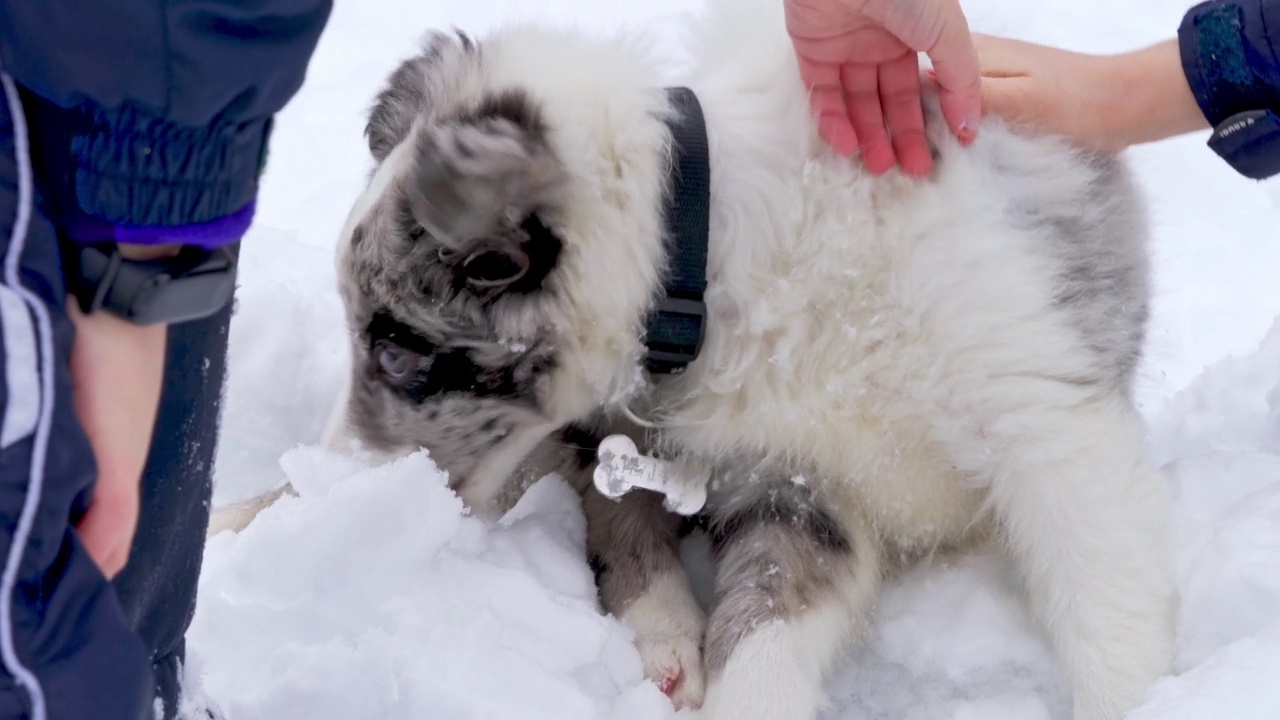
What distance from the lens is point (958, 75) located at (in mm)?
2508

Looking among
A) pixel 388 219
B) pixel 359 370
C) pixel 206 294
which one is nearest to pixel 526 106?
pixel 388 219

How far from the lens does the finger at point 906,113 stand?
8.30 ft

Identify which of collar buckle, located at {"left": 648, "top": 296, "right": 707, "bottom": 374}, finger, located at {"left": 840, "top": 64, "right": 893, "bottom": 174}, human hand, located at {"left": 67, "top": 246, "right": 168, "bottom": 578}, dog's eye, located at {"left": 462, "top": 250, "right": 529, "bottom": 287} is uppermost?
human hand, located at {"left": 67, "top": 246, "right": 168, "bottom": 578}

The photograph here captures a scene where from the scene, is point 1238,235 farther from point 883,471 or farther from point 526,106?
point 526,106

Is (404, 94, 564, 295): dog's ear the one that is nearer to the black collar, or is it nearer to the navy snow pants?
the black collar

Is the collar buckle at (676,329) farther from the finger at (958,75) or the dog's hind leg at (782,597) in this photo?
the finger at (958,75)

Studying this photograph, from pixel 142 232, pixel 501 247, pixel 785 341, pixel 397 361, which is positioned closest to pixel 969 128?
pixel 785 341

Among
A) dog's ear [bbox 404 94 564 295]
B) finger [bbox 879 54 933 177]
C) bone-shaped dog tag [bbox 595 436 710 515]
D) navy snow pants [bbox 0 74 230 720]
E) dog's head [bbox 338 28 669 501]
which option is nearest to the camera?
navy snow pants [bbox 0 74 230 720]

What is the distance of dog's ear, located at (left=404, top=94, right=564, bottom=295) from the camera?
2115mm

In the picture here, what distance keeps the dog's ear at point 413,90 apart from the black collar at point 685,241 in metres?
0.57

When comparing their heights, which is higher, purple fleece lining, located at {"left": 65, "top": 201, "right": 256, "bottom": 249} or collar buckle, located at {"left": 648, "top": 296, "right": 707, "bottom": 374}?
purple fleece lining, located at {"left": 65, "top": 201, "right": 256, "bottom": 249}

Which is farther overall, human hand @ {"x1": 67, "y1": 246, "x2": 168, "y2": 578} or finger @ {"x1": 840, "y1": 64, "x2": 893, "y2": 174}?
finger @ {"x1": 840, "y1": 64, "x2": 893, "y2": 174}

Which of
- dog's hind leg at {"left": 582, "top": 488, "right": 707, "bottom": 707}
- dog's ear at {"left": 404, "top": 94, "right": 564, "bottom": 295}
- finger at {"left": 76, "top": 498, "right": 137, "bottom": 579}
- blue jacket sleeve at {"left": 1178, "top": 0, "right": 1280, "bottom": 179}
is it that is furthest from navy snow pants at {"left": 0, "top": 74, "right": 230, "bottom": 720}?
blue jacket sleeve at {"left": 1178, "top": 0, "right": 1280, "bottom": 179}

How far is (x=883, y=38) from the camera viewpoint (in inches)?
103
